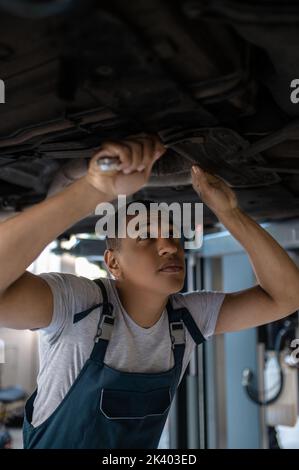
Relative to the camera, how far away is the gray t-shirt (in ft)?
3.17

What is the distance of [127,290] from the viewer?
3.60 ft

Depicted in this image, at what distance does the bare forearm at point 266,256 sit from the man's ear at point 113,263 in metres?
0.25

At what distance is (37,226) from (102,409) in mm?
379

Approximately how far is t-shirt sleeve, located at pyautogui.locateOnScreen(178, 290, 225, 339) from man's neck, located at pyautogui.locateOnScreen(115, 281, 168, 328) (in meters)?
0.11

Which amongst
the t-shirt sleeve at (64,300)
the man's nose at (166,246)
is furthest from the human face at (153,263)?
the t-shirt sleeve at (64,300)

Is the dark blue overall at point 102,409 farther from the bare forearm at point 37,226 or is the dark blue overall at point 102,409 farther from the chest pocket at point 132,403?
the bare forearm at point 37,226

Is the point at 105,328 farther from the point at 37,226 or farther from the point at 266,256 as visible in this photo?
the point at 266,256

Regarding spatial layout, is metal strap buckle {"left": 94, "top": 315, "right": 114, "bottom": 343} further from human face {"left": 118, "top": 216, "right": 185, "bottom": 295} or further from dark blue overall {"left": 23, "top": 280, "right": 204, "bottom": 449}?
human face {"left": 118, "top": 216, "right": 185, "bottom": 295}

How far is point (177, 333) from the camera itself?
1099 millimetres

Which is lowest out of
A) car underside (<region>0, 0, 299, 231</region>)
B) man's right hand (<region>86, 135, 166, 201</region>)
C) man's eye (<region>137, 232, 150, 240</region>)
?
man's eye (<region>137, 232, 150, 240</region>)

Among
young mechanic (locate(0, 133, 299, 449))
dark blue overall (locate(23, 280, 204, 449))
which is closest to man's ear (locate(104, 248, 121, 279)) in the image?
young mechanic (locate(0, 133, 299, 449))

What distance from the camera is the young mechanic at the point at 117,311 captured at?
0.84 metres

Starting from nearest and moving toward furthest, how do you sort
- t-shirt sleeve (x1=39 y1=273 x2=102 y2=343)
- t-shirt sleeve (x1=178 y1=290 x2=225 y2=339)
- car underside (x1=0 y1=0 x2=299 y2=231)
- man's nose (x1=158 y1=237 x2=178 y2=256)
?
car underside (x1=0 y1=0 x2=299 y2=231)
t-shirt sleeve (x1=39 y1=273 x2=102 y2=343)
man's nose (x1=158 y1=237 x2=178 y2=256)
t-shirt sleeve (x1=178 y1=290 x2=225 y2=339)
